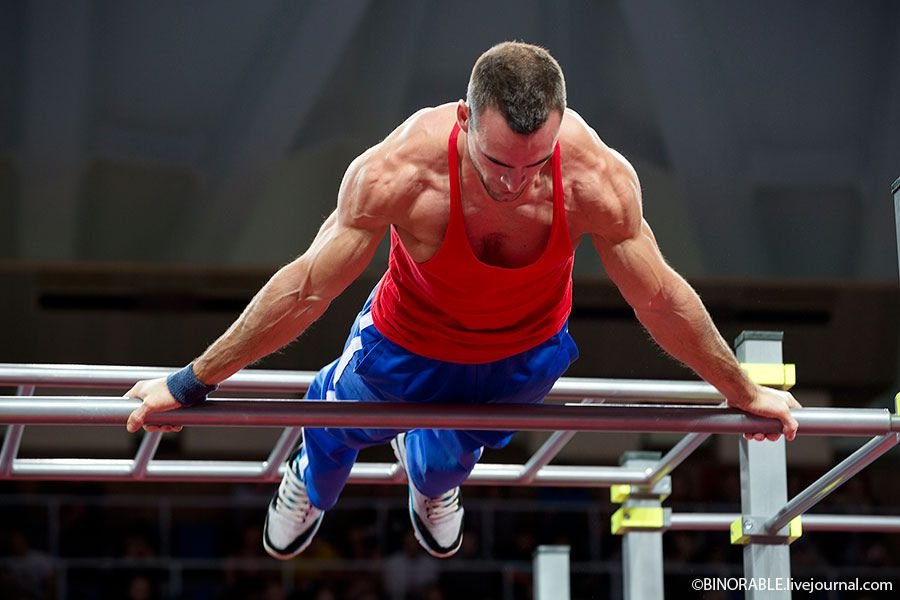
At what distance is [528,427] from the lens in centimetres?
200

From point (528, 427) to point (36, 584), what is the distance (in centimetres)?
512

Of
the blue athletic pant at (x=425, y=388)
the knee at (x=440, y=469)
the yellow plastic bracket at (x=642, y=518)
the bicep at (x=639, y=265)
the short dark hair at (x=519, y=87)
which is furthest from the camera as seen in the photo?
the yellow plastic bracket at (x=642, y=518)

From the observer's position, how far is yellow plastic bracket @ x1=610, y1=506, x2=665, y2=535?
3.02m

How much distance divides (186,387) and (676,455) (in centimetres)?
125

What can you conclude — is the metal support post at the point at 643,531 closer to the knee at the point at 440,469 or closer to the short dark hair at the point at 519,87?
the knee at the point at 440,469

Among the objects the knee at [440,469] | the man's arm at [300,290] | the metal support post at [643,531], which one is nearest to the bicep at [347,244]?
the man's arm at [300,290]

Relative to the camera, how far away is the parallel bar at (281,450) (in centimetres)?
273

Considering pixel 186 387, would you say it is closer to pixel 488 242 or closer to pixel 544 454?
pixel 488 242

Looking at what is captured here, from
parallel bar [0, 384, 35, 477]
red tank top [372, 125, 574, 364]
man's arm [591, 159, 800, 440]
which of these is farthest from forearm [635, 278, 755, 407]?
parallel bar [0, 384, 35, 477]

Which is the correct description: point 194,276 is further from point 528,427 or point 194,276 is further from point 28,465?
point 528,427

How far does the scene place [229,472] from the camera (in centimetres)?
284

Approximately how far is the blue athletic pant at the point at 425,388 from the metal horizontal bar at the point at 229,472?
1.02 feet

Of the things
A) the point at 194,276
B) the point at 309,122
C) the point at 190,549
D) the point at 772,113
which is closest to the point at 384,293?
the point at 309,122

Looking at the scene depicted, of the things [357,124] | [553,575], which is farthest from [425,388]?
[357,124]
